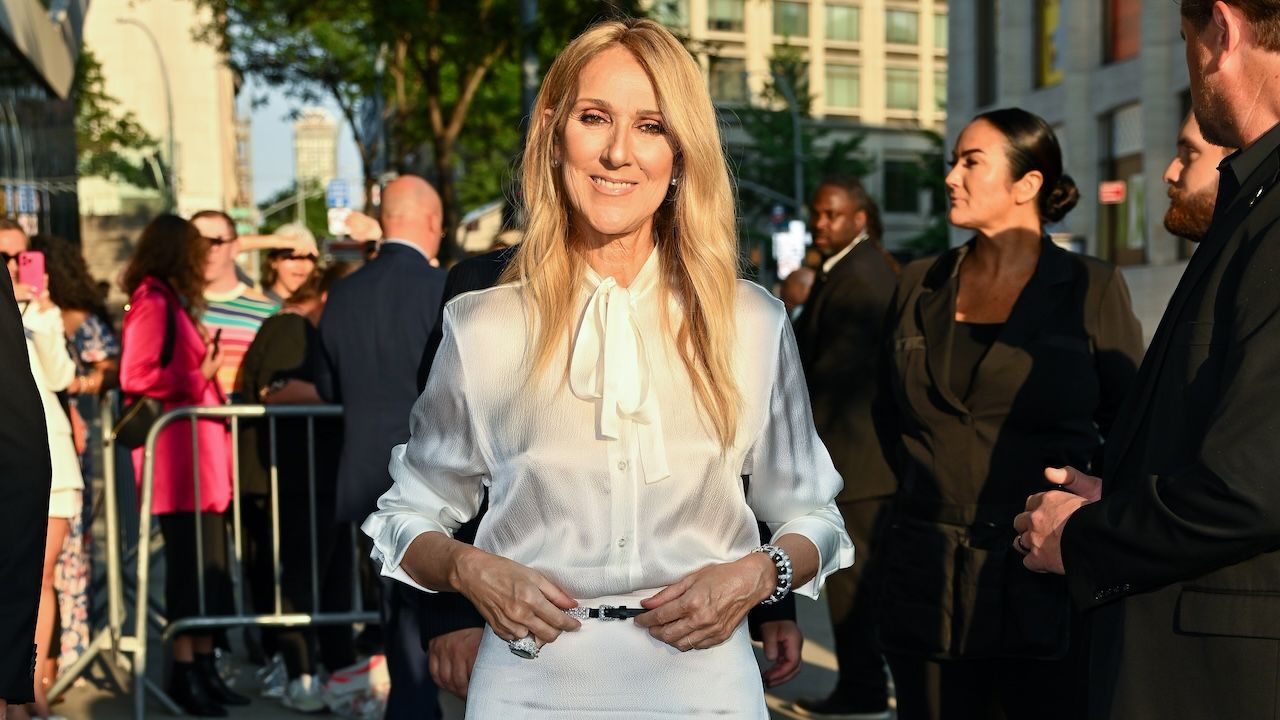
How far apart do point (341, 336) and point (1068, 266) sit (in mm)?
3226

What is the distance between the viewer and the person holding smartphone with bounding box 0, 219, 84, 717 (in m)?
6.03

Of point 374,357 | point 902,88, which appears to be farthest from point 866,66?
point 374,357

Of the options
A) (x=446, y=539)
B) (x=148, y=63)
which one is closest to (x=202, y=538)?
(x=446, y=539)

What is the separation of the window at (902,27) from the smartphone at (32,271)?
8487 centimetres

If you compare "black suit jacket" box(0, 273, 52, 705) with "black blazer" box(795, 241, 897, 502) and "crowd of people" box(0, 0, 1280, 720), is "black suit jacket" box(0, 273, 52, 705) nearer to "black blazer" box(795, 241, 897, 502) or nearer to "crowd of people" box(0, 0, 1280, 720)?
"crowd of people" box(0, 0, 1280, 720)

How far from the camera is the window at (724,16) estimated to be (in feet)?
276

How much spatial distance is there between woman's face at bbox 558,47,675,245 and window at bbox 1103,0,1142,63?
104ft

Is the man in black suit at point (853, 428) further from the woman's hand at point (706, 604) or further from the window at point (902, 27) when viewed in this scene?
the window at point (902, 27)

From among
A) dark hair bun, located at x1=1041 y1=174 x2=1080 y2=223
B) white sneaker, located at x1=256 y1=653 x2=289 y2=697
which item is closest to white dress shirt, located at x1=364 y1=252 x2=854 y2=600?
dark hair bun, located at x1=1041 y1=174 x2=1080 y2=223

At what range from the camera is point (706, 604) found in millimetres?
2566

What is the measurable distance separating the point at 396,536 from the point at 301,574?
507 cm

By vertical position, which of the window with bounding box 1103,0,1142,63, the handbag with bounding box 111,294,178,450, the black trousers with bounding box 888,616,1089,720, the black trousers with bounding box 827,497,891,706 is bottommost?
the black trousers with bounding box 827,497,891,706

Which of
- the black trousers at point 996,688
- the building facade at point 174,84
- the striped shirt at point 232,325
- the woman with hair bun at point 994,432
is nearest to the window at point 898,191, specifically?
the building facade at point 174,84

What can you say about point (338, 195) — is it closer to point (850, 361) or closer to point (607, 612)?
point (850, 361)
